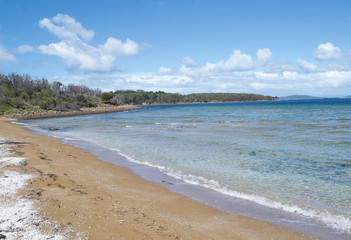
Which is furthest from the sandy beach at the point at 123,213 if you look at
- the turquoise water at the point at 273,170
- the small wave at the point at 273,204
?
the turquoise water at the point at 273,170

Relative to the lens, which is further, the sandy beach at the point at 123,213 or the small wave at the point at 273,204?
the small wave at the point at 273,204

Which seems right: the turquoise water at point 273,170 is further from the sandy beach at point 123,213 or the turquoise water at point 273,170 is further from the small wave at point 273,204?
the sandy beach at point 123,213

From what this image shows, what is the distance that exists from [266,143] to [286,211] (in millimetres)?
9307

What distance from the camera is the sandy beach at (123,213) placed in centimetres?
422

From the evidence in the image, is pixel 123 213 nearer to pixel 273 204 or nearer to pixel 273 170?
pixel 273 204

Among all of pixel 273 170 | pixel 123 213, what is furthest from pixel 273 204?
pixel 123 213

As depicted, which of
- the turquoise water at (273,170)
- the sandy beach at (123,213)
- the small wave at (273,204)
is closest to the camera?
the sandy beach at (123,213)

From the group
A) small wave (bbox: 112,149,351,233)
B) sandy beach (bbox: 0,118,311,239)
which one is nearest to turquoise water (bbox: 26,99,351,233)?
small wave (bbox: 112,149,351,233)

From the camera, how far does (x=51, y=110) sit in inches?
2425

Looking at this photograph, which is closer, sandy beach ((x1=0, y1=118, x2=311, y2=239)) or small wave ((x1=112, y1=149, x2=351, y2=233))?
sandy beach ((x1=0, y1=118, x2=311, y2=239))

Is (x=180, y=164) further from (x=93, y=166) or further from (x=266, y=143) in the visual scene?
(x=266, y=143)

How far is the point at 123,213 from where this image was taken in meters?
5.05

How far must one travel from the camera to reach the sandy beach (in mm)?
4223

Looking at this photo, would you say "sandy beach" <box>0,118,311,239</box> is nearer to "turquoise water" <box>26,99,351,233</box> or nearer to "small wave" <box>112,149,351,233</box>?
"small wave" <box>112,149,351,233</box>
